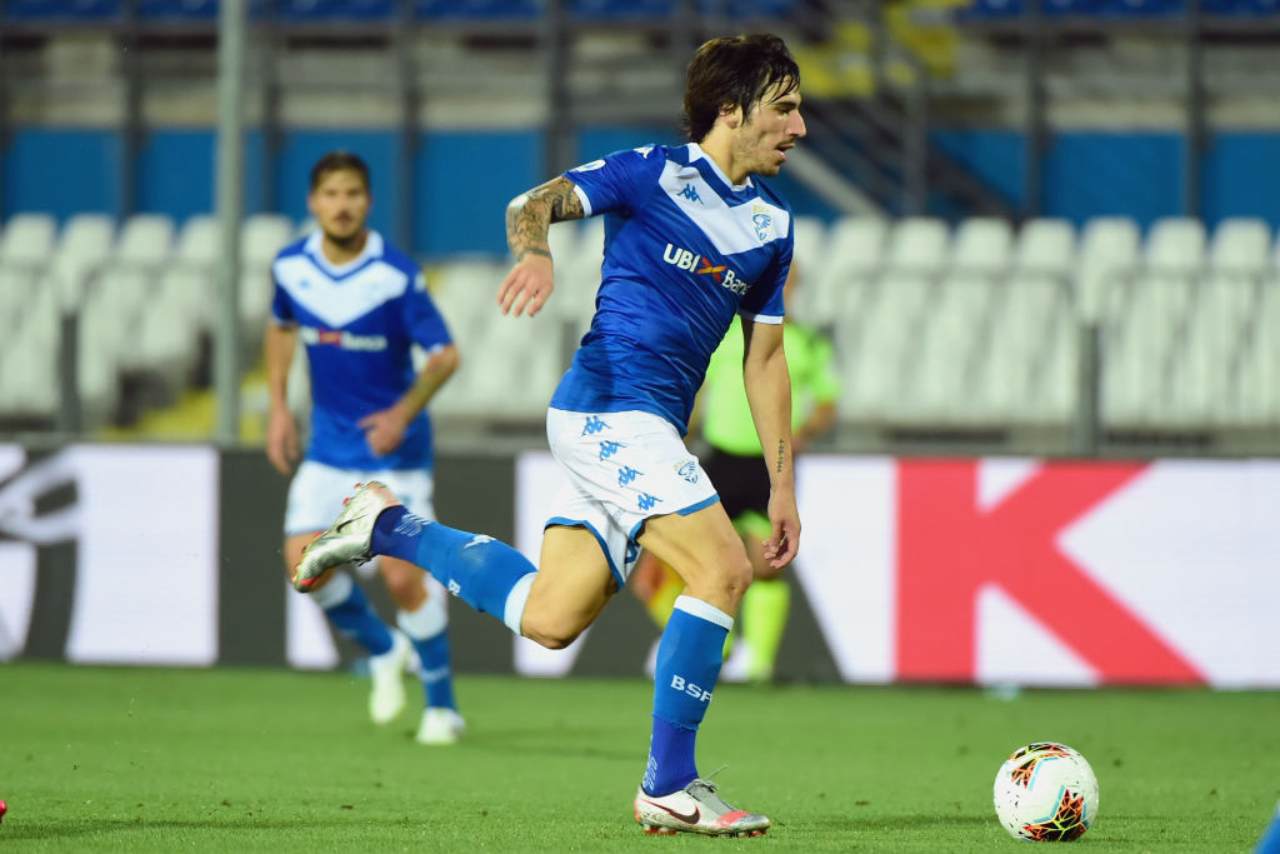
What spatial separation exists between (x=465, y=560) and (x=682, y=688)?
80cm

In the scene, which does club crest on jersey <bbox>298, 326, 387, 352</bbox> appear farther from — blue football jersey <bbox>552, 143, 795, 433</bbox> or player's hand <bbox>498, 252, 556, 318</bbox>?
player's hand <bbox>498, 252, 556, 318</bbox>

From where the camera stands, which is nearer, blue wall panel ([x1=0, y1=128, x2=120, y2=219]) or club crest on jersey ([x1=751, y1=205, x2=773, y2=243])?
club crest on jersey ([x1=751, y1=205, x2=773, y2=243])

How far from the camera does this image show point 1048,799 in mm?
5484

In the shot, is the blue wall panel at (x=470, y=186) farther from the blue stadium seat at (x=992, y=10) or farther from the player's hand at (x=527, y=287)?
the player's hand at (x=527, y=287)

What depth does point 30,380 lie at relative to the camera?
12.9m

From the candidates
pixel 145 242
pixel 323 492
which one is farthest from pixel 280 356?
pixel 145 242

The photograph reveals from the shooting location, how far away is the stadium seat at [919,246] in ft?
51.9

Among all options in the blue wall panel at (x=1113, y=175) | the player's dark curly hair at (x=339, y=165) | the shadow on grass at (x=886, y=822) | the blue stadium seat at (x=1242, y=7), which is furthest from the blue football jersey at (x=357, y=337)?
the blue stadium seat at (x=1242, y=7)

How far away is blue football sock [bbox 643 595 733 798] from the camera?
18.3 feet

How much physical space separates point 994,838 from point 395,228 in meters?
14.4

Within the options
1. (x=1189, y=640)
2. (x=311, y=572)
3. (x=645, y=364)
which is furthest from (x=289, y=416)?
(x=1189, y=640)

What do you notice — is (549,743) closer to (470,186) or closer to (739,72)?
(739,72)

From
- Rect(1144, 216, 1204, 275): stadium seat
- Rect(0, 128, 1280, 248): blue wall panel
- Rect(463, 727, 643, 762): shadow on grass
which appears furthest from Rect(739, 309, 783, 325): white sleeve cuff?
Rect(0, 128, 1280, 248): blue wall panel

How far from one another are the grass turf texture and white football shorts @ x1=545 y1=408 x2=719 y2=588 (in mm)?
822
